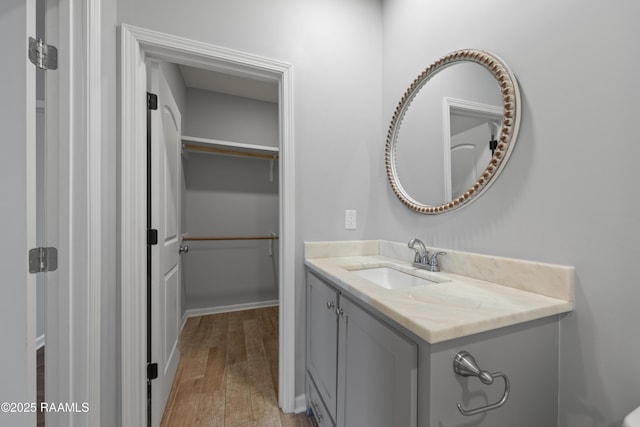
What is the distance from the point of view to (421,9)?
4.46 ft

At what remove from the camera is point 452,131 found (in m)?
1.18

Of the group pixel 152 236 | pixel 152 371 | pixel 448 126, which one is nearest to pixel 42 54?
pixel 152 236

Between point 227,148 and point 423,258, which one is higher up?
point 227,148

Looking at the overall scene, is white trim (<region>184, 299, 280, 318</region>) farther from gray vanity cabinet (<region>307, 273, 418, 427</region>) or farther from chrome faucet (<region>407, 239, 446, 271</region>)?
chrome faucet (<region>407, 239, 446, 271</region>)

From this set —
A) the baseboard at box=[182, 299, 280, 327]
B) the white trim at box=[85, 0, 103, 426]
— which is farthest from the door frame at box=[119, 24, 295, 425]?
the baseboard at box=[182, 299, 280, 327]

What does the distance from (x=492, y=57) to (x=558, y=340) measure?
3.44 ft

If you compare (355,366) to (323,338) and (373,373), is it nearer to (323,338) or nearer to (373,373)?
(373,373)

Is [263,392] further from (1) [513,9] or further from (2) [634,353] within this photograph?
(1) [513,9]

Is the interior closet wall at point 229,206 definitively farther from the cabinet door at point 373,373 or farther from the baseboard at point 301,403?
the cabinet door at point 373,373

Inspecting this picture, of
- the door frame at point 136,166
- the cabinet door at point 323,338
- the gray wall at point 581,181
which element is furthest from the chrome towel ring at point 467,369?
the door frame at point 136,166

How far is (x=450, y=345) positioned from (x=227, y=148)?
2728 mm

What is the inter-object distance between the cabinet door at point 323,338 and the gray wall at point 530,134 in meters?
0.13

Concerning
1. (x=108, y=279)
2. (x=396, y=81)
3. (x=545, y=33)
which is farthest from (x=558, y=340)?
(x=108, y=279)

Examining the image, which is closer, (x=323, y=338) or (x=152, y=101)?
(x=323, y=338)
